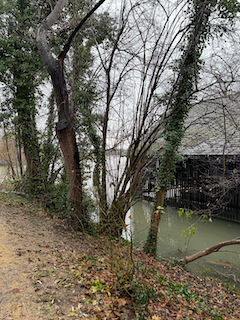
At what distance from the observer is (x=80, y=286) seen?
2.72 meters

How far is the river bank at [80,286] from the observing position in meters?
2.31

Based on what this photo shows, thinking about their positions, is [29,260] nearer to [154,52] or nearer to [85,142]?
[85,142]

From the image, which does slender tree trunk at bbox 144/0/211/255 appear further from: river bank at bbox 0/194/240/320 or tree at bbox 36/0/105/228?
tree at bbox 36/0/105/228

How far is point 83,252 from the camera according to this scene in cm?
411

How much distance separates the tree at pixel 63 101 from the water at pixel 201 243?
5.39ft

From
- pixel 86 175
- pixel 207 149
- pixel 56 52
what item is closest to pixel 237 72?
pixel 207 149

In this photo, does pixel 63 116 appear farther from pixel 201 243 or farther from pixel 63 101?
pixel 201 243

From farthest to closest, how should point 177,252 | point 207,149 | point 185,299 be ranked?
point 207,149 → point 177,252 → point 185,299

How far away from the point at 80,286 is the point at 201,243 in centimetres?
564

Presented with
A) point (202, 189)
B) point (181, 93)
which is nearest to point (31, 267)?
point (181, 93)

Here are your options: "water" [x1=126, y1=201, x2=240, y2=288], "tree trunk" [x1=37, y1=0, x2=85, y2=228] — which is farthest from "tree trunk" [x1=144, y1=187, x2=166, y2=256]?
"tree trunk" [x1=37, y1=0, x2=85, y2=228]

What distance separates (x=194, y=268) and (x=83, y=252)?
3347 mm


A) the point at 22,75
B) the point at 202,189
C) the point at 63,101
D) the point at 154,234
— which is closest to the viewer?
the point at 63,101

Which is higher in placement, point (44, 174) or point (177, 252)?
point (44, 174)
